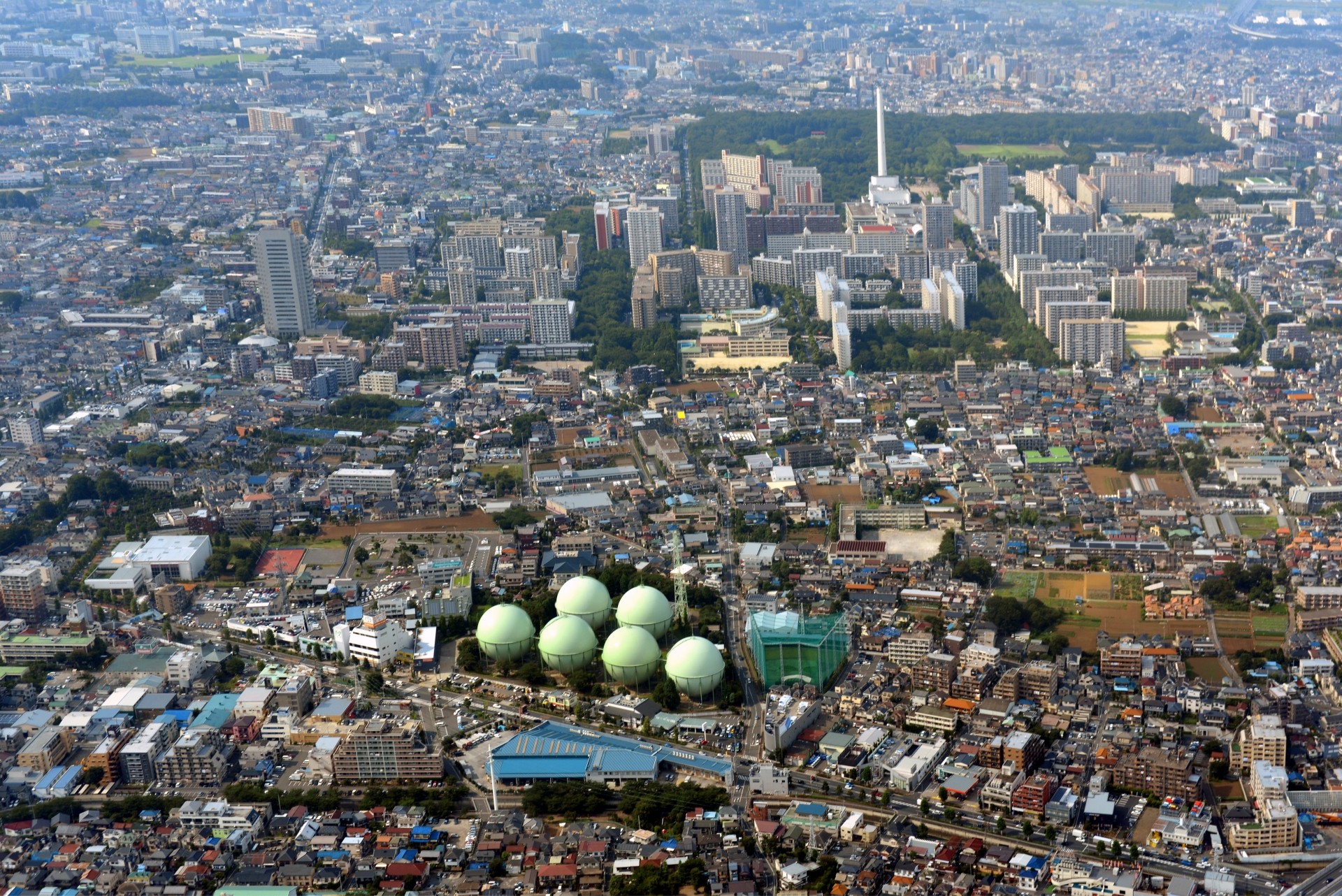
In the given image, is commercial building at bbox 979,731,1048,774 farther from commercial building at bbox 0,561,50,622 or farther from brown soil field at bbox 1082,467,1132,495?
commercial building at bbox 0,561,50,622

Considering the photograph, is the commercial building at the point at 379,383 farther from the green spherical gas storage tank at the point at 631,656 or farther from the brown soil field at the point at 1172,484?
the brown soil field at the point at 1172,484

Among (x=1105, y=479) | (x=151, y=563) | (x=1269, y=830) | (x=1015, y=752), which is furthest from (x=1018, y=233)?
(x=1269, y=830)

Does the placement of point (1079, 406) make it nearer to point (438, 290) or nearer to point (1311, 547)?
point (1311, 547)

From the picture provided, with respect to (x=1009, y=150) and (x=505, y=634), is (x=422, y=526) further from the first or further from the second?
(x=1009, y=150)

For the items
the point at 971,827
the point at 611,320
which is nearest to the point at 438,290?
the point at 611,320

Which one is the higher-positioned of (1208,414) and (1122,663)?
(1208,414)

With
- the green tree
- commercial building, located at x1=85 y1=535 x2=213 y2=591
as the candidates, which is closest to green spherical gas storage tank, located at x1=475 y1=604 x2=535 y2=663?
commercial building, located at x1=85 y1=535 x2=213 y2=591

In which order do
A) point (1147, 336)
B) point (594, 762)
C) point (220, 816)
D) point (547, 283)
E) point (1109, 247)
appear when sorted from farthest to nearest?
point (1109, 247)
point (547, 283)
point (1147, 336)
point (594, 762)
point (220, 816)
